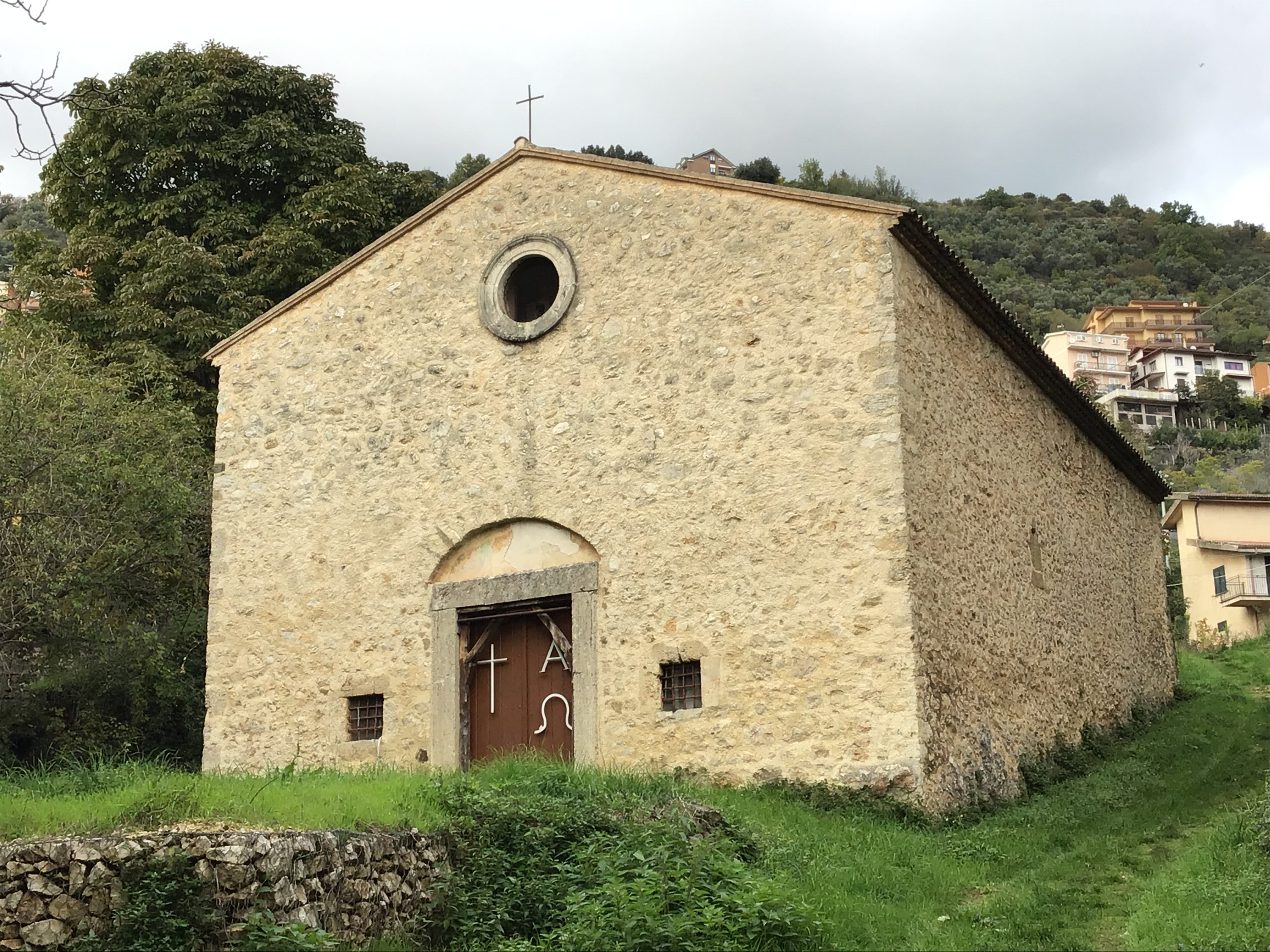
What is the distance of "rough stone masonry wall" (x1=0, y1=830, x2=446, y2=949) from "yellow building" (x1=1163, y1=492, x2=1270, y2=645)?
1201 inches

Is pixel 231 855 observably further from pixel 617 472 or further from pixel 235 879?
pixel 617 472

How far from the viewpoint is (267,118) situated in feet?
74.6

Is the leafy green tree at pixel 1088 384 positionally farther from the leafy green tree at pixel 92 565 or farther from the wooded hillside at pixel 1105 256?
the leafy green tree at pixel 92 565

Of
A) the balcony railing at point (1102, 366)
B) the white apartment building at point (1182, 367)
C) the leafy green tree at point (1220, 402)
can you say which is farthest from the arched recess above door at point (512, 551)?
the white apartment building at point (1182, 367)

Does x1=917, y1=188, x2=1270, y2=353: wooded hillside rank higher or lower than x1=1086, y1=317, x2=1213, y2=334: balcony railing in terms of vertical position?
higher

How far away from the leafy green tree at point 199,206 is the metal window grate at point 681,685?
35.2 feet

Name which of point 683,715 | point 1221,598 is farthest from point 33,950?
point 1221,598

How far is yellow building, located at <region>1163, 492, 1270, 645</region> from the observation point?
3384cm

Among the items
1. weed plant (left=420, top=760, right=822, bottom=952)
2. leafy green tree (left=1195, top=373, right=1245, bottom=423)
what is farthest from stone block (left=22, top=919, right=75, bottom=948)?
leafy green tree (left=1195, top=373, right=1245, bottom=423)

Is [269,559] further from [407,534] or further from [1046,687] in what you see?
[1046,687]

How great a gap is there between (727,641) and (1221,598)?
89.7 feet

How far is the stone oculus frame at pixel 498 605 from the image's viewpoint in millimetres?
12391

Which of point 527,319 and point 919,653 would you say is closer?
point 919,653

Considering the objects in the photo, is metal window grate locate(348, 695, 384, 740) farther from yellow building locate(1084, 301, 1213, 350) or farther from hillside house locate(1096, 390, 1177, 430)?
yellow building locate(1084, 301, 1213, 350)
